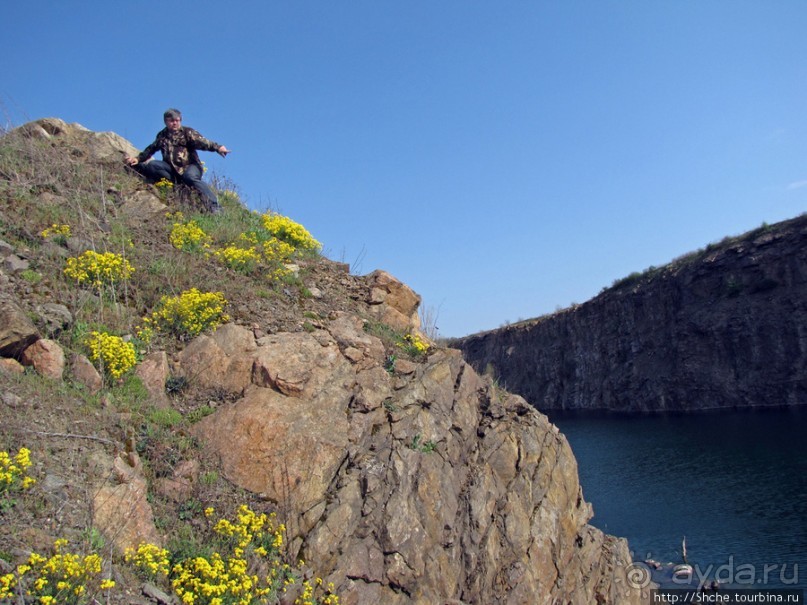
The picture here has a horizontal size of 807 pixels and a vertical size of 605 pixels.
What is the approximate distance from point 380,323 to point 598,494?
868 inches

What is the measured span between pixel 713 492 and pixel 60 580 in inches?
1059

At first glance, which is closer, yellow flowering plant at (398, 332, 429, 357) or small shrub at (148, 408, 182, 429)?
small shrub at (148, 408, 182, 429)

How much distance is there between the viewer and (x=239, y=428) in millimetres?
6504

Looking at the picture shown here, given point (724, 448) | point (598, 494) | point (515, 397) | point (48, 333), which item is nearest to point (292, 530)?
point (48, 333)

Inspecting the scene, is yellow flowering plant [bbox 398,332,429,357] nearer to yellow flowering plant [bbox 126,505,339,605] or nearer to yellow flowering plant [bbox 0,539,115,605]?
yellow flowering plant [bbox 126,505,339,605]

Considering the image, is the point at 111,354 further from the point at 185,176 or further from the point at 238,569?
the point at 185,176

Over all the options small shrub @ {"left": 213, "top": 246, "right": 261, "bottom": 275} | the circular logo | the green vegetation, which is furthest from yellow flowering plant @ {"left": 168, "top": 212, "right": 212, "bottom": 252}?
the circular logo

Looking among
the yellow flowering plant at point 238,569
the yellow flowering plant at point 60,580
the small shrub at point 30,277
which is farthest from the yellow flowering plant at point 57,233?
the yellow flowering plant at point 60,580

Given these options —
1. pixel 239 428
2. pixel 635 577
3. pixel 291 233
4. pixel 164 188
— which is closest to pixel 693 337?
pixel 635 577

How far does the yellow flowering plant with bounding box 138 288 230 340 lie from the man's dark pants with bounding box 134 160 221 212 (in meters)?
3.55

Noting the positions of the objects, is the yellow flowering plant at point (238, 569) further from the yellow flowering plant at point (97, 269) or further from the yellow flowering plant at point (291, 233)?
the yellow flowering plant at point (291, 233)

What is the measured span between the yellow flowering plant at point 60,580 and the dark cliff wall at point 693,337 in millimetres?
35045

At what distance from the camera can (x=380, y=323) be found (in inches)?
372

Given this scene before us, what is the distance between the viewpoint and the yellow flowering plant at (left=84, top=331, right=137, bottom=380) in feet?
21.7
